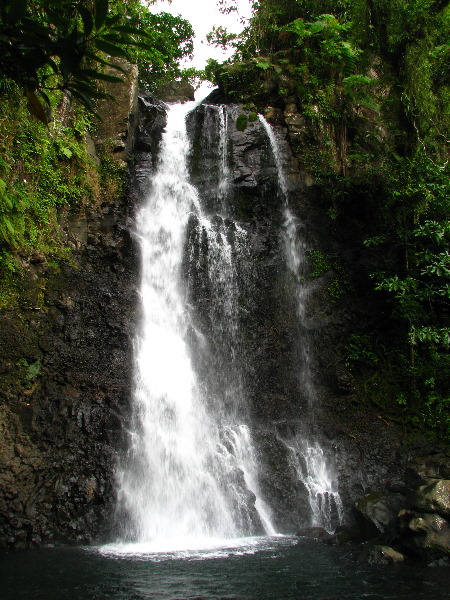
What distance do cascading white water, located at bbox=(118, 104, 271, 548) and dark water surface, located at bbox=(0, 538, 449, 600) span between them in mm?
1069

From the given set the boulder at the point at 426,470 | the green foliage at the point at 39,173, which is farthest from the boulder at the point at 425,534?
the green foliage at the point at 39,173

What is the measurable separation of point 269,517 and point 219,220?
665 centimetres

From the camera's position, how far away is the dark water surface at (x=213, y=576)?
443cm

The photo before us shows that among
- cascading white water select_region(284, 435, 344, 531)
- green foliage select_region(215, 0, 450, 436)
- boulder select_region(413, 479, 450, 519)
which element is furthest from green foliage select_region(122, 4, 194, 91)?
boulder select_region(413, 479, 450, 519)

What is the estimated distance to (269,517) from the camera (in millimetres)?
7590

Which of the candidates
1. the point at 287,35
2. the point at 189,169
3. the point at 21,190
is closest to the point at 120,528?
the point at 21,190

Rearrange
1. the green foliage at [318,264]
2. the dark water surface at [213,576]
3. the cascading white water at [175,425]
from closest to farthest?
the dark water surface at [213,576], the cascading white water at [175,425], the green foliage at [318,264]

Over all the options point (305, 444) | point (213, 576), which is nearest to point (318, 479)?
point (305, 444)

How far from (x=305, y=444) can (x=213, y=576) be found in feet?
13.6

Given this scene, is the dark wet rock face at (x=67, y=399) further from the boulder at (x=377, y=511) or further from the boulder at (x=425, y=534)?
the boulder at (x=425, y=534)

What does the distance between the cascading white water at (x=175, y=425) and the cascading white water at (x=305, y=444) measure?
0.90m

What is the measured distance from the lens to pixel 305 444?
343 inches

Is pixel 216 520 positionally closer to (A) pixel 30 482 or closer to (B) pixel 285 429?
(B) pixel 285 429

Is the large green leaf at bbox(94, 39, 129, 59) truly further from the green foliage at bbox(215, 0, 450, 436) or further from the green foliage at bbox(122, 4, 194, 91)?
the green foliage at bbox(122, 4, 194, 91)
